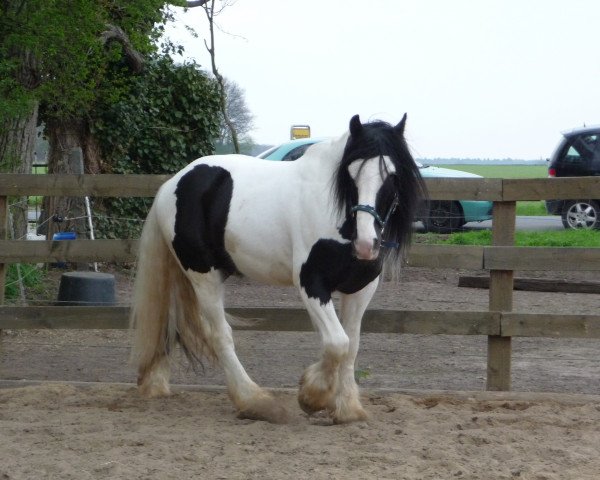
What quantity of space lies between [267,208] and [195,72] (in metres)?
8.69

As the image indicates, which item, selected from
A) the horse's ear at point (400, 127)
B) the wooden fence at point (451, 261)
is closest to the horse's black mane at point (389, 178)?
the horse's ear at point (400, 127)

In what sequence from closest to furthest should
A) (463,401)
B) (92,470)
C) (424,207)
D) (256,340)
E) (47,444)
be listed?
(92,470) < (47,444) < (424,207) < (463,401) < (256,340)

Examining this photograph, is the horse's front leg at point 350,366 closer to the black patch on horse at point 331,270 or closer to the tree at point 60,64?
the black patch on horse at point 331,270

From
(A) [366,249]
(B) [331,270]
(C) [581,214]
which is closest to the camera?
(A) [366,249]

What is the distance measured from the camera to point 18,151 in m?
9.43

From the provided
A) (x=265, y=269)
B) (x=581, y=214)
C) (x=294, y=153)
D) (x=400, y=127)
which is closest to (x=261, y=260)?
(x=265, y=269)

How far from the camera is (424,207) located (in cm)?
504

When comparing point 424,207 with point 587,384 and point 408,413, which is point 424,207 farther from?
point 587,384

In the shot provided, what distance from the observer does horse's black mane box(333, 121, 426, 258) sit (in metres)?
4.66

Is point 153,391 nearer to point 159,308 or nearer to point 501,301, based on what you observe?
point 159,308

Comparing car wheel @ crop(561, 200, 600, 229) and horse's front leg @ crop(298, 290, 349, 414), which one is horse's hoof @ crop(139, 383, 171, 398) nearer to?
horse's front leg @ crop(298, 290, 349, 414)

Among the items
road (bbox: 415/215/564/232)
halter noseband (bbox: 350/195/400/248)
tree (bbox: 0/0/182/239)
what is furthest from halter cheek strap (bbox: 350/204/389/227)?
road (bbox: 415/215/564/232)

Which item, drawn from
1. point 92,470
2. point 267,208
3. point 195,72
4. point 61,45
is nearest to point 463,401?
point 267,208

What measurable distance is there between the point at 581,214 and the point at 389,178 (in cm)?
1130
